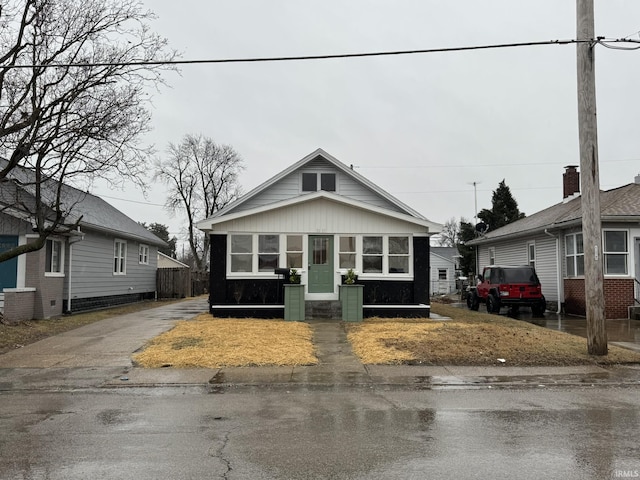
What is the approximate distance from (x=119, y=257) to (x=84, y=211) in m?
3.96

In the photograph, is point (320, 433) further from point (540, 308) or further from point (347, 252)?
point (540, 308)

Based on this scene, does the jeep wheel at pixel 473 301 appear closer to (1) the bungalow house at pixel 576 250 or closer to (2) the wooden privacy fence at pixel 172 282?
(1) the bungalow house at pixel 576 250

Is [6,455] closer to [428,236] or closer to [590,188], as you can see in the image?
[590,188]

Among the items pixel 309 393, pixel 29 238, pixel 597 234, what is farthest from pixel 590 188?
pixel 29 238

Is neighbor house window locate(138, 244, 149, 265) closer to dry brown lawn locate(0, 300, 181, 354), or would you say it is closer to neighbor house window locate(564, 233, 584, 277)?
dry brown lawn locate(0, 300, 181, 354)

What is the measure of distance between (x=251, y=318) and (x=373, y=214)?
17.2ft

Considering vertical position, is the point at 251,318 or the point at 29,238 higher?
the point at 29,238

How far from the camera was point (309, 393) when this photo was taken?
26.8 ft

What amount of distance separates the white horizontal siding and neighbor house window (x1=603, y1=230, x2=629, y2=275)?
23.3 ft

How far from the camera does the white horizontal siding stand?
17.4 metres

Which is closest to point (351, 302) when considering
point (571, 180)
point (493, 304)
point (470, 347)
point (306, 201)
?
point (306, 201)

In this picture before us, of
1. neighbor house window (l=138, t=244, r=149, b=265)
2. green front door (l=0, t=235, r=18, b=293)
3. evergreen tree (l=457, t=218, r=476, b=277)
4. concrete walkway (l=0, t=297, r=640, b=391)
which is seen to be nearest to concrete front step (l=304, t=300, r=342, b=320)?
concrete walkway (l=0, t=297, r=640, b=391)

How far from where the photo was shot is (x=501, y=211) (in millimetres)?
41438

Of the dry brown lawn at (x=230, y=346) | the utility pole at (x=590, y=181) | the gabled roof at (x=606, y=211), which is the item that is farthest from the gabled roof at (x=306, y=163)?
the utility pole at (x=590, y=181)
